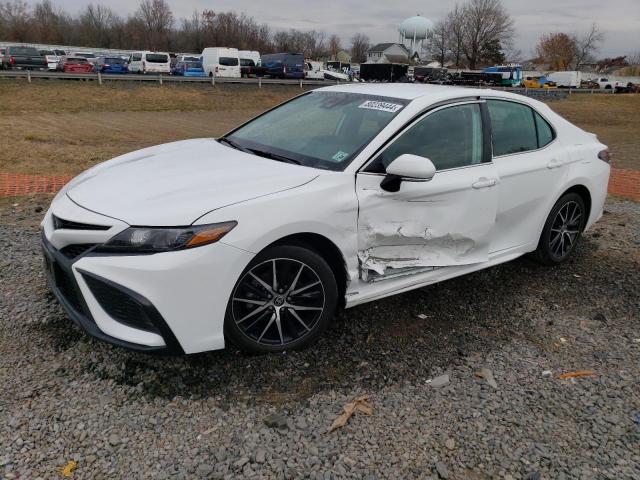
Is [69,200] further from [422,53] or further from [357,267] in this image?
[422,53]

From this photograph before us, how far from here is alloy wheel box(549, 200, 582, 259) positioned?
479cm

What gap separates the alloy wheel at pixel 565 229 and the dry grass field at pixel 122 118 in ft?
23.8

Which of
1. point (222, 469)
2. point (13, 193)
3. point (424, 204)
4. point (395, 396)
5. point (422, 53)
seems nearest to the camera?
point (222, 469)

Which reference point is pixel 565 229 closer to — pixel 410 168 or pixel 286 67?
pixel 410 168

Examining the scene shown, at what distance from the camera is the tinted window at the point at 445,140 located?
3.53 meters

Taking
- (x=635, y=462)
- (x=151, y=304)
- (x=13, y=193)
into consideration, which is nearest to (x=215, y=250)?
(x=151, y=304)

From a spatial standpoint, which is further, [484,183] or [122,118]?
[122,118]

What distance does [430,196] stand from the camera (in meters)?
3.55

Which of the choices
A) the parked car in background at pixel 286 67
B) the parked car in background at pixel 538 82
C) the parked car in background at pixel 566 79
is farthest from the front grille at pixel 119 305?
the parked car in background at pixel 566 79

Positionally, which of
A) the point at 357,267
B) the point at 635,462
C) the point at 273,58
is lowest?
the point at 635,462

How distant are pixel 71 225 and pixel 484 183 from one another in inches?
107

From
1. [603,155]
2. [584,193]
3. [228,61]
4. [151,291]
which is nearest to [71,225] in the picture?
[151,291]

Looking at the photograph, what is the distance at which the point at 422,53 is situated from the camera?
99375 mm

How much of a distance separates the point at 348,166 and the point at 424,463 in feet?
5.65
